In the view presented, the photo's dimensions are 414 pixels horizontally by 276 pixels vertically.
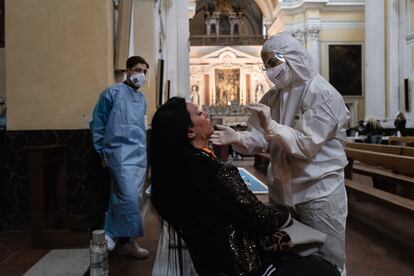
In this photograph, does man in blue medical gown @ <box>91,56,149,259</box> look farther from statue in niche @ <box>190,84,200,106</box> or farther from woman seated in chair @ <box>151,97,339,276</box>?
statue in niche @ <box>190,84,200,106</box>

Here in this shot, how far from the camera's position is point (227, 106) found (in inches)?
1051

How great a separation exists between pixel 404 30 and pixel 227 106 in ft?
42.9

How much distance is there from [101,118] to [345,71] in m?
19.7

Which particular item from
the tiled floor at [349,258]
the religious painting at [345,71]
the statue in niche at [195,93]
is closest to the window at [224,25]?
the statue in niche at [195,93]

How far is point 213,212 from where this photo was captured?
1633 mm

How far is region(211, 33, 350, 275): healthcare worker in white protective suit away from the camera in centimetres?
181

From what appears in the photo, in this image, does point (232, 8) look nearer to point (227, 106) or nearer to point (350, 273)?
point (227, 106)

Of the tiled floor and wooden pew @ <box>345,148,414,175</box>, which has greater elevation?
wooden pew @ <box>345,148,414,175</box>

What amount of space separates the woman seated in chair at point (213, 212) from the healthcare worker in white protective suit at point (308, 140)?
0.24m

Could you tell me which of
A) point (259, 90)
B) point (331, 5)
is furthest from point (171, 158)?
point (259, 90)

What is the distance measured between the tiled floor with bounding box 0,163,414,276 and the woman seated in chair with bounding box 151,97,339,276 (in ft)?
5.09

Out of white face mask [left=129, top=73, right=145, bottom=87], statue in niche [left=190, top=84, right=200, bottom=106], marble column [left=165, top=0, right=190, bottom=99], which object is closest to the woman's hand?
white face mask [left=129, top=73, right=145, bottom=87]

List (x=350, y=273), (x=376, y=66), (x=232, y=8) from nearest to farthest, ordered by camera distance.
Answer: (x=350, y=273), (x=376, y=66), (x=232, y=8)

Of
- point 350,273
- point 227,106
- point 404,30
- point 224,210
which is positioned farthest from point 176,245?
point 227,106
